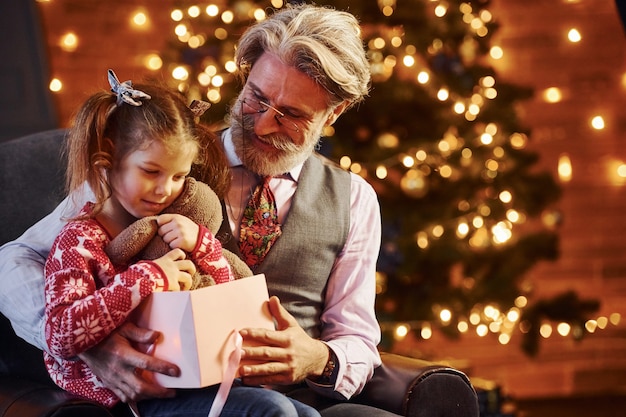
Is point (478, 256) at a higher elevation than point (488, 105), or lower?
lower

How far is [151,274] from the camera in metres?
1.63

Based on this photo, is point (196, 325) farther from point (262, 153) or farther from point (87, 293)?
point (262, 153)

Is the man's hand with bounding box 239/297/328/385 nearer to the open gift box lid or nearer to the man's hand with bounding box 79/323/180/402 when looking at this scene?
the open gift box lid

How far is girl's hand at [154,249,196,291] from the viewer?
65.2 inches

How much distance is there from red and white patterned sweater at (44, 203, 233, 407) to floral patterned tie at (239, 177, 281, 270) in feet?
0.94

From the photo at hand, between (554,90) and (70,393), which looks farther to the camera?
(554,90)

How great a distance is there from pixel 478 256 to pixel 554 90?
1069mm

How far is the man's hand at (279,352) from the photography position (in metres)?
1.73

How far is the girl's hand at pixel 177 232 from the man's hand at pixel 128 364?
177mm

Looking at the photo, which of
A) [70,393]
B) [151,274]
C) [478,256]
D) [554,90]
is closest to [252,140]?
[151,274]

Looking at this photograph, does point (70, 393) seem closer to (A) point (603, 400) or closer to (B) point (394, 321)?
(B) point (394, 321)

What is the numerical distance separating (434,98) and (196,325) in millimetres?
2093

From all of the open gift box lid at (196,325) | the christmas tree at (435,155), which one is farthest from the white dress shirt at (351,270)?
the christmas tree at (435,155)

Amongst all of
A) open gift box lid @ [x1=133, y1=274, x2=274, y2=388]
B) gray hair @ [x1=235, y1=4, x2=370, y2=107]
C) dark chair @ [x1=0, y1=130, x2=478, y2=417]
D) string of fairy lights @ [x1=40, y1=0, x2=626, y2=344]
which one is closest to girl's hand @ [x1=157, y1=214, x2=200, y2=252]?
open gift box lid @ [x1=133, y1=274, x2=274, y2=388]
